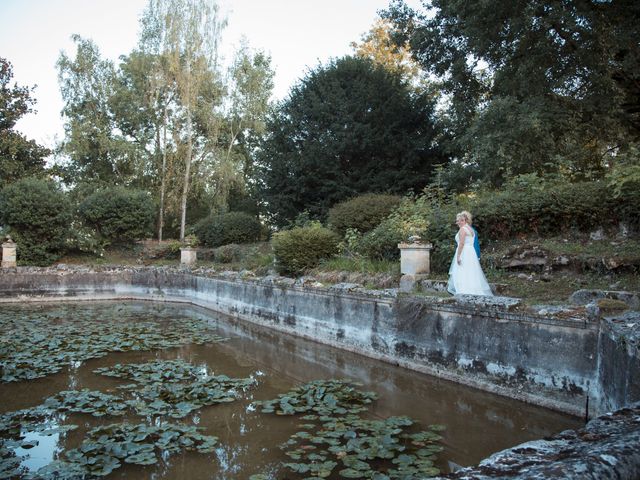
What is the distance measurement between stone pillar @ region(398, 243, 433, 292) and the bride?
922 mm

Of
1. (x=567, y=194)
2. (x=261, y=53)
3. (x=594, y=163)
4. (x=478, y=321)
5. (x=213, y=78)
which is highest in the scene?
(x=261, y=53)

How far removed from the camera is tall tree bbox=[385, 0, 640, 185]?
9586 millimetres

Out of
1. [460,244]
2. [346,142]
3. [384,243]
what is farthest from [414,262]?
[346,142]

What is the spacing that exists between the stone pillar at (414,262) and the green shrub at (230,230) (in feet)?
38.8

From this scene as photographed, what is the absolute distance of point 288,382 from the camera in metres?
5.67

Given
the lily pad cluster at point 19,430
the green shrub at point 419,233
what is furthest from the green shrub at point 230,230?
the lily pad cluster at point 19,430

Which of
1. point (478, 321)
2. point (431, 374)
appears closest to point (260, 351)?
point (431, 374)

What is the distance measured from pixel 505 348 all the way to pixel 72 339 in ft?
22.5

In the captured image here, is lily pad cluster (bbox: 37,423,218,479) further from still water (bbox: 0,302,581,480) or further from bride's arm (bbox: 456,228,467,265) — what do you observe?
bride's arm (bbox: 456,228,467,265)

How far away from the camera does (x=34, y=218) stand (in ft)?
52.9

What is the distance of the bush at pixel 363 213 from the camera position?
37.1ft

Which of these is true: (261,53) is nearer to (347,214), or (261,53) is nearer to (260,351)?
(347,214)

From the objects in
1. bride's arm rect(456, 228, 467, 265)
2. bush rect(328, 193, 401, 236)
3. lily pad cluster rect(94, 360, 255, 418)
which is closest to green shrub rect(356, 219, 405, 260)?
bush rect(328, 193, 401, 236)

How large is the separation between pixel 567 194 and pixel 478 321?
3563 millimetres
